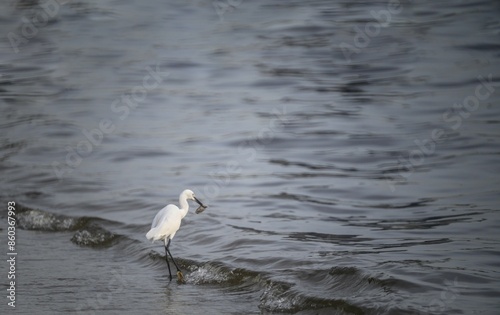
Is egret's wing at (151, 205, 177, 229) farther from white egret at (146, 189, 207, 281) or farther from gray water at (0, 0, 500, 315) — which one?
gray water at (0, 0, 500, 315)

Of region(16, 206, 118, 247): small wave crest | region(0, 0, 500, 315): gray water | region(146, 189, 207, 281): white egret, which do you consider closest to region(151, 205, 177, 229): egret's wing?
region(146, 189, 207, 281): white egret

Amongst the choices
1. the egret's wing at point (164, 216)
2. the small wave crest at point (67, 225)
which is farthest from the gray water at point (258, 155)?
the egret's wing at point (164, 216)

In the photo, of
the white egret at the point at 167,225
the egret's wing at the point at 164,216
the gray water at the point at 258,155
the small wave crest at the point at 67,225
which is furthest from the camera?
the small wave crest at the point at 67,225

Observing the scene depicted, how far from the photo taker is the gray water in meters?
7.07

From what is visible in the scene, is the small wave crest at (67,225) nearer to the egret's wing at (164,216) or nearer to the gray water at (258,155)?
the gray water at (258,155)

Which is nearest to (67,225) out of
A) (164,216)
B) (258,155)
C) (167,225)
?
(164,216)

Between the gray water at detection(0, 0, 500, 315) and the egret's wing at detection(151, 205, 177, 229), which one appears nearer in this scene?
the gray water at detection(0, 0, 500, 315)

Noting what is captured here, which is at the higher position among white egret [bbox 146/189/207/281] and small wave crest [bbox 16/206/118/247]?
white egret [bbox 146/189/207/281]

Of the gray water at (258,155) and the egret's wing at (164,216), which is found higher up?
the egret's wing at (164,216)

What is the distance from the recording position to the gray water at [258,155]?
278 inches

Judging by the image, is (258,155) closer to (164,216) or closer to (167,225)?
(164,216)

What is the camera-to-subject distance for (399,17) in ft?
66.4

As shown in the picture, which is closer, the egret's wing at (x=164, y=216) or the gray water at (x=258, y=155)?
the gray water at (x=258, y=155)

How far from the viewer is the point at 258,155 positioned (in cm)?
1248
